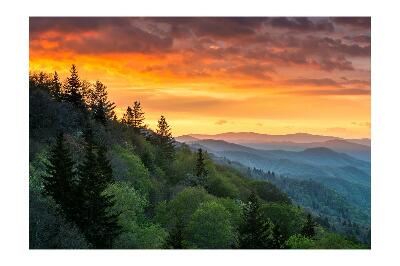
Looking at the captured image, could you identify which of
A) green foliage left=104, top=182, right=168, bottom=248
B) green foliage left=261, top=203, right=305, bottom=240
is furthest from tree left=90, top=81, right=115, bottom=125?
green foliage left=261, top=203, right=305, bottom=240

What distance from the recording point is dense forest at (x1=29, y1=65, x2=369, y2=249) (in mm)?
29016

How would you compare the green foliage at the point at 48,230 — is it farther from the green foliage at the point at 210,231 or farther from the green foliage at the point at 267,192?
the green foliage at the point at 267,192

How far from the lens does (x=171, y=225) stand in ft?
139

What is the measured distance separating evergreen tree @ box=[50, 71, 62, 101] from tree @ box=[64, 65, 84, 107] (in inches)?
23.3

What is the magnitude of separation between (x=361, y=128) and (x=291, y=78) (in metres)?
5.20

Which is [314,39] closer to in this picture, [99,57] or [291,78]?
[291,78]

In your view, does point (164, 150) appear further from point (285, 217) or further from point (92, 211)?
point (92, 211)

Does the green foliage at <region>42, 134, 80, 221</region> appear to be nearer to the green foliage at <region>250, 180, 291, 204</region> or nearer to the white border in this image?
the white border

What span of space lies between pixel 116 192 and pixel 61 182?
21.2 feet

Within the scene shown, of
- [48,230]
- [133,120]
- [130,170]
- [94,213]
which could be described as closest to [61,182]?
[94,213]

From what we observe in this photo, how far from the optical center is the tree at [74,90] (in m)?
39.6
